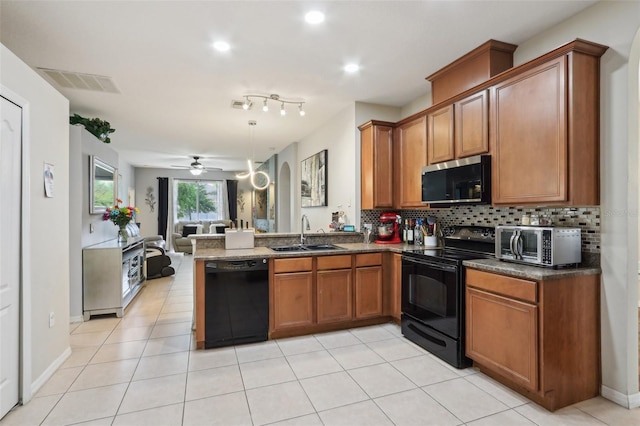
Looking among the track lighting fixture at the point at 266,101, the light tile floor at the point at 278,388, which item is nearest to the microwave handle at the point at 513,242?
the light tile floor at the point at 278,388

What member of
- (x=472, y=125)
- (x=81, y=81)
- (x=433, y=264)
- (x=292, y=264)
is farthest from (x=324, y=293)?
(x=81, y=81)

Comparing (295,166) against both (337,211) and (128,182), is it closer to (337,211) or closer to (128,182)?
(337,211)

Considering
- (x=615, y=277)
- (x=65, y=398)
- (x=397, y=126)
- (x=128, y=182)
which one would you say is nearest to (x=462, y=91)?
(x=397, y=126)

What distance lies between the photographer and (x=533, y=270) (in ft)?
7.16

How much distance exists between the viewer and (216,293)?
3.06m

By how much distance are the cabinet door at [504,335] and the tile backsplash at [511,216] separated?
0.70m

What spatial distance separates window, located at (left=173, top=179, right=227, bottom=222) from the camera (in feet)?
36.1

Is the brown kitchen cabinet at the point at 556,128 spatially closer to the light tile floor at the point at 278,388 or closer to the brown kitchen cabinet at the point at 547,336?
the brown kitchen cabinet at the point at 547,336

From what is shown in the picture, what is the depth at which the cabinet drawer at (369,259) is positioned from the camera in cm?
357

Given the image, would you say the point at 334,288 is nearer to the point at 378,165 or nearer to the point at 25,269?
the point at 378,165

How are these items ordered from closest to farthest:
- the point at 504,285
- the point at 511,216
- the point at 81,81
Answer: the point at 504,285, the point at 511,216, the point at 81,81

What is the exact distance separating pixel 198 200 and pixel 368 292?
356 inches

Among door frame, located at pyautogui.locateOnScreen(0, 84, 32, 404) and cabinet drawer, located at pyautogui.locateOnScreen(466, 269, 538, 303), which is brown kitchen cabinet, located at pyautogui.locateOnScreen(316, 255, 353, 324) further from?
door frame, located at pyautogui.locateOnScreen(0, 84, 32, 404)

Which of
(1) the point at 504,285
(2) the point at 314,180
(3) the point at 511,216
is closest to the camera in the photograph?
(1) the point at 504,285
